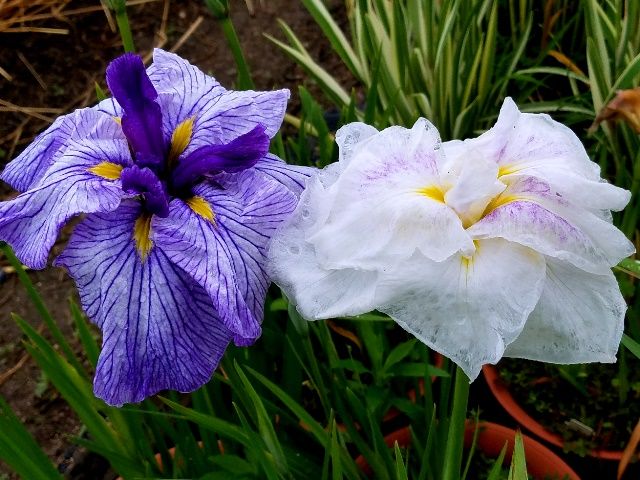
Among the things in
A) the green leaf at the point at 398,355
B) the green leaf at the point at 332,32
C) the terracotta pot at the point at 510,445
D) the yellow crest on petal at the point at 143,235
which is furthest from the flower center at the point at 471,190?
the green leaf at the point at 332,32

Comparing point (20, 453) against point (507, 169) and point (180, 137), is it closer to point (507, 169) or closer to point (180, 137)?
point (180, 137)

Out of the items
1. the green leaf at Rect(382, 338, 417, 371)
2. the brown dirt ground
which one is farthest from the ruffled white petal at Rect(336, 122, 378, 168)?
the brown dirt ground

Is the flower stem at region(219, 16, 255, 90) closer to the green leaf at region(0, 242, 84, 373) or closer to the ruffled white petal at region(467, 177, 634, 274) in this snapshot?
the green leaf at region(0, 242, 84, 373)

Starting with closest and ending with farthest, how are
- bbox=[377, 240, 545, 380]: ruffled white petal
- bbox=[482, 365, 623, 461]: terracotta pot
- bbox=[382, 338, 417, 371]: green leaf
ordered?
bbox=[377, 240, 545, 380]: ruffled white petal → bbox=[382, 338, 417, 371]: green leaf → bbox=[482, 365, 623, 461]: terracotta pot

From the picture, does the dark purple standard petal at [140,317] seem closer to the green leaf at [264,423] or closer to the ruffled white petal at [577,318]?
the green leaf at [264,423]

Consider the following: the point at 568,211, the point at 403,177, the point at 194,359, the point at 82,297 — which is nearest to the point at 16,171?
the point at 82,297
